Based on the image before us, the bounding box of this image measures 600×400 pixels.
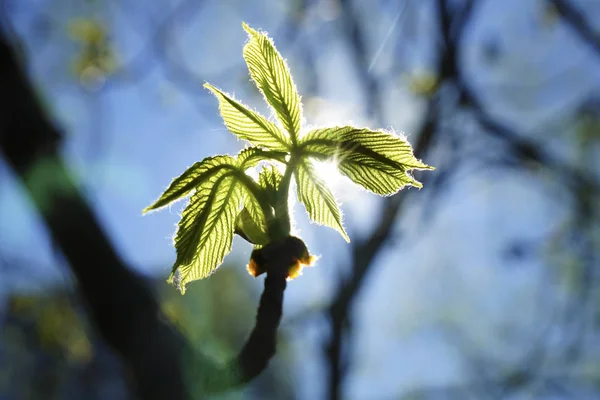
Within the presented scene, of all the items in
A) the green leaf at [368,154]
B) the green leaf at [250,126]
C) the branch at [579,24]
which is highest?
the branch at [579,24]

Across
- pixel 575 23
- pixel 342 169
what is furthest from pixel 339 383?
pixel 342 169

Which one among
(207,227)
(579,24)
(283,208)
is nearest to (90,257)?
(207,227)

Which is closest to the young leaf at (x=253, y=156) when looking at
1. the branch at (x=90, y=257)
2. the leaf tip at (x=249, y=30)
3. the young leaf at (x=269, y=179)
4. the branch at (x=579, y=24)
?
the young leaf at (x=269, y=179)

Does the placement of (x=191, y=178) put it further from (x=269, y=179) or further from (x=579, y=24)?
(x=579, y=24)

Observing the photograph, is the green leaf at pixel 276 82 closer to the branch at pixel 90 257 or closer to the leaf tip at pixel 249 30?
the leaf tip at pixel 249 30

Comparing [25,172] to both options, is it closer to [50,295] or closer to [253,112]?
[253,112]

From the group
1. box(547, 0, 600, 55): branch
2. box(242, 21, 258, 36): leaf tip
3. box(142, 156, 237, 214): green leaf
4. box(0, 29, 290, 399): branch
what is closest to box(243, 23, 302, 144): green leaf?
box(242, 21, 258, 36): leaf tip
